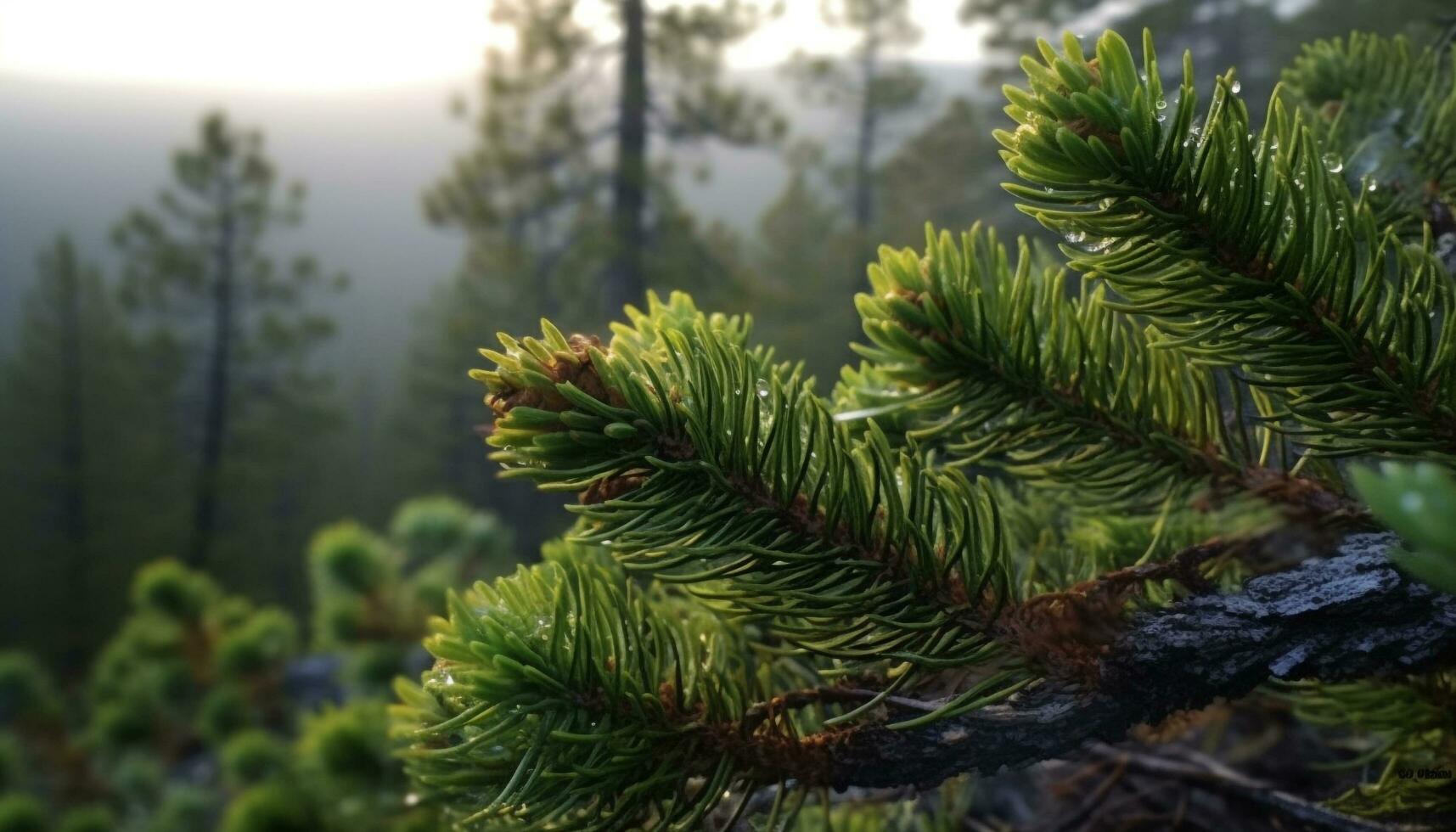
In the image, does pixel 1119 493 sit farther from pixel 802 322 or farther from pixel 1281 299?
pixel 802 322

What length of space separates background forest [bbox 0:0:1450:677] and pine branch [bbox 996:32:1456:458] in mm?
761

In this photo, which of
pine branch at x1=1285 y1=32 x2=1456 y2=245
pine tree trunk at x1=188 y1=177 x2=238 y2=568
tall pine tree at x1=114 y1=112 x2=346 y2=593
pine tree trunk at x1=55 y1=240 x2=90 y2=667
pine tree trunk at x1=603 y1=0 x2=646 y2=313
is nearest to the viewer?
pine branch at x1=1285 y1=32 x2=1456 y2=245

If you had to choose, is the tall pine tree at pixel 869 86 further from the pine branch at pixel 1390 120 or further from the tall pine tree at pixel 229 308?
the pine branch at pixel 1390 120

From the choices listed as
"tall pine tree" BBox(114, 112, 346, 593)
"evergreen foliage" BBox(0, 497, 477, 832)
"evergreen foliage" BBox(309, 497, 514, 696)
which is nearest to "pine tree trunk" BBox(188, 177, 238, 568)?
"tall pine tree" BBox(114, 112, 346, 593)

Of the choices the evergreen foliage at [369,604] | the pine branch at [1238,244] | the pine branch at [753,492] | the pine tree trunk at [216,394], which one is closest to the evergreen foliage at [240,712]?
the evergreen foliage at [369,604]

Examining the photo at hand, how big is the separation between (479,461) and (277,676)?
1558cm

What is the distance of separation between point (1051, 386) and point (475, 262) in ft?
36.0

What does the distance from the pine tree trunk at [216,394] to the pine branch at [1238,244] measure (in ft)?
53.2

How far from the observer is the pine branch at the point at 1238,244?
44 centimetres

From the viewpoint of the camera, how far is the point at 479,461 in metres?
→ 18.8

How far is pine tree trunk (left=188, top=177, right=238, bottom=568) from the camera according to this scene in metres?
14.7

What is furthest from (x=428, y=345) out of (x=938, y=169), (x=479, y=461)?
(x=938, y=169)

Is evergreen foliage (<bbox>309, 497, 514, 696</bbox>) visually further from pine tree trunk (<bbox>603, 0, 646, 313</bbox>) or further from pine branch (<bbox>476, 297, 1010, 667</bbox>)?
pine tree trunk (<bbox>603, 0, 646, 313</bbox>)

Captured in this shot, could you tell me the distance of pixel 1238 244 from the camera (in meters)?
0.47
